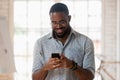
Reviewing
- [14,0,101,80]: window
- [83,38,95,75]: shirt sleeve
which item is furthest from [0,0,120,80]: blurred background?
[83,38,95,75]: shirt sleeve

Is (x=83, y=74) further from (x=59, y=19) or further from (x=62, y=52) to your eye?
(x=59, y=19)

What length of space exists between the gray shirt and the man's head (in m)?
0.08

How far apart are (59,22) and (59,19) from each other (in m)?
0.02

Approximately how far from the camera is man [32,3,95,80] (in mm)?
1493

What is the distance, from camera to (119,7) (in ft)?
16.6

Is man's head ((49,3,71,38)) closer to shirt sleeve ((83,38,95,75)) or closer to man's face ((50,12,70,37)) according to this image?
man's face ((50,12,70,37))

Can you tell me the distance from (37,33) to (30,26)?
0.64ft

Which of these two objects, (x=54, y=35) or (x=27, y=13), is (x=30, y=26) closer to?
(x=27, y=13)

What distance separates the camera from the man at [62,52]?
1.49 m

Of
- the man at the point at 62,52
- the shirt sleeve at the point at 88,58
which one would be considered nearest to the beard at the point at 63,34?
the man at the point at 62,52

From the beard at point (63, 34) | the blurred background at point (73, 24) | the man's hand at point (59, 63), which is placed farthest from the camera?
the blurred background at point (73, 24)

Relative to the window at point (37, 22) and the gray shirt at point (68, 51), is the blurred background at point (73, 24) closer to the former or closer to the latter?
the window at point (37, 22)

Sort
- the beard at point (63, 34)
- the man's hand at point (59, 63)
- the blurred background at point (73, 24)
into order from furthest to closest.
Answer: the blurred background at point (73, 24), the beard at point (63, 34), the man's hand at point (59, 63)

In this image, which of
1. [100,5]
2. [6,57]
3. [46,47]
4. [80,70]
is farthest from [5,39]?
[100,5]
